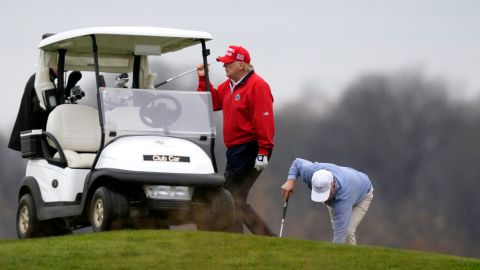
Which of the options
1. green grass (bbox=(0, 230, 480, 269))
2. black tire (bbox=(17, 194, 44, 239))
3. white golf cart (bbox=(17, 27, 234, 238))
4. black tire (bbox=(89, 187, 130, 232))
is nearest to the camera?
green grass (bbox=(0, 230, 480, 269))

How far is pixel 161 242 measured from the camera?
53.9ft

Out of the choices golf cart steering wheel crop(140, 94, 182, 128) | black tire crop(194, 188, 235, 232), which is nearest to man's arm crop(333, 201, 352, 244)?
black tire crop(194, 188, 235, 232)

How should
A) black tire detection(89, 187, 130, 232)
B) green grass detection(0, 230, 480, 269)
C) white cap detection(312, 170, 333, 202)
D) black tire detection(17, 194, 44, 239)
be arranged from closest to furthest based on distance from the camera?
green grass detection(0, 230, 480, 269) < white cap detection(312, 170, 333, 202) < black tire detection(89, 187, 130, 232) < black tire detection(17, 194, 44, 239)

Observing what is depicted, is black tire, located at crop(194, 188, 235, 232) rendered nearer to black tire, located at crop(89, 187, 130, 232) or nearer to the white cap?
black tire, located at crop(89, 187, 130, 232)

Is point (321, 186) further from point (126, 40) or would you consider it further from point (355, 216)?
point (126, 40)

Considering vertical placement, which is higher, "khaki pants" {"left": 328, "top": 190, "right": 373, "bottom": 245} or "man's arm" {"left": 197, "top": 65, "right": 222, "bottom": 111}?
"man's arm" {"left": 197, "top": 65, "right": 222, "bottom": 111}

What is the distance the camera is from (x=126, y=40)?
63.8 ft

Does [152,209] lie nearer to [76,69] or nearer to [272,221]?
[76,69]

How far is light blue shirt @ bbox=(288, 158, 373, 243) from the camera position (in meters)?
17.6

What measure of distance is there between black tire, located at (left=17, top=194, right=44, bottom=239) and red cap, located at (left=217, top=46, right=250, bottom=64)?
113 inches

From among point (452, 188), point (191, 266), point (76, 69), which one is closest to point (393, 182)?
point (452, 188)

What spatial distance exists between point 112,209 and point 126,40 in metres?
2.70

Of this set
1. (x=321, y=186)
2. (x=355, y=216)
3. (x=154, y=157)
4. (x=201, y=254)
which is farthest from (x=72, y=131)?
(x=201, y=254)

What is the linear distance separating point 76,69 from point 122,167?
2.80m
